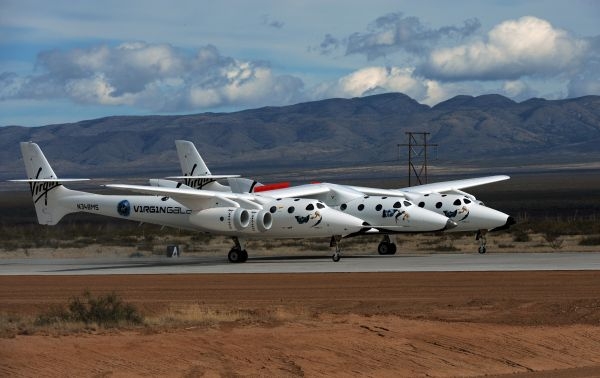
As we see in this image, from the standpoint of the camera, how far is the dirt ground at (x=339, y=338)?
1991 centimetres

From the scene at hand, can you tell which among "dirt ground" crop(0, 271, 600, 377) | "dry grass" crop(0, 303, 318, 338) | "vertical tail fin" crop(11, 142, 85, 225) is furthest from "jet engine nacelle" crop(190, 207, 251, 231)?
"dry grass" crop(0, 303, 318, 338)

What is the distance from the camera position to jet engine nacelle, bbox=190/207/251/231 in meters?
46.1

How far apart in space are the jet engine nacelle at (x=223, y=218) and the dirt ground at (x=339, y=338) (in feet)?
47.1

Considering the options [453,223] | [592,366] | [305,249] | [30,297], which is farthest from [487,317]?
[305,249]

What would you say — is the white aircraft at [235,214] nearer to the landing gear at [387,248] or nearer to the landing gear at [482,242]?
the landing gear at [387,248]

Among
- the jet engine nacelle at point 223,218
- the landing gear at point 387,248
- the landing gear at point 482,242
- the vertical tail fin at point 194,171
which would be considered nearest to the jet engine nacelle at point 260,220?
the jet engine nacelle at point 223,218

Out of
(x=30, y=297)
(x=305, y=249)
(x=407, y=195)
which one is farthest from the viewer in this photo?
(x=305, y=249)

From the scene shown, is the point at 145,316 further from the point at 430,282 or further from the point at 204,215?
the point at 204,215

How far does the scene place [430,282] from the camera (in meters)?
34.8

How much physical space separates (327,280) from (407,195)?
50.8ft

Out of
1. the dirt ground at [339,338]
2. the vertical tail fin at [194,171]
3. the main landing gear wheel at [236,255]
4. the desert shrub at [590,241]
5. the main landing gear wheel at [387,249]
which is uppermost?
the vertical tail fin at [194,171]

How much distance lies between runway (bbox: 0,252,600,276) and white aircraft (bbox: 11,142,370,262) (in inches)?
45.7

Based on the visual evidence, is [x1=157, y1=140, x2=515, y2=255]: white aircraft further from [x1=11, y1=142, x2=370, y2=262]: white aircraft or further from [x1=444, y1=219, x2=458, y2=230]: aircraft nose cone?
[x1=11, y1=142, x2=370, y2=262]: white aircraft

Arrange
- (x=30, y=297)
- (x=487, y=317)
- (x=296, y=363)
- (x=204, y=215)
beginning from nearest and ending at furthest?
(x=296, y=363) < (x=487, y=317) < (x=30, y=297) < (x=204, y=215)
